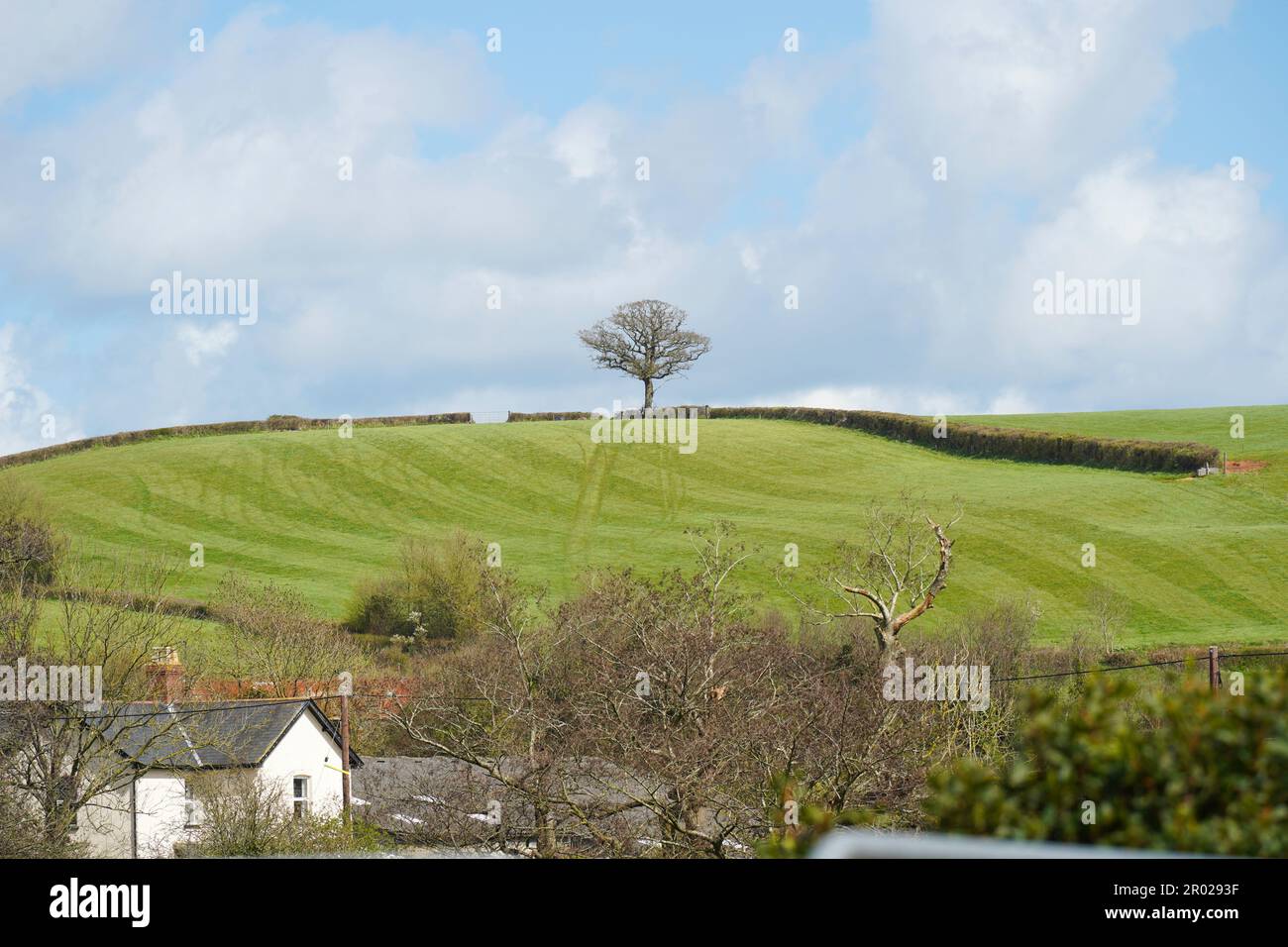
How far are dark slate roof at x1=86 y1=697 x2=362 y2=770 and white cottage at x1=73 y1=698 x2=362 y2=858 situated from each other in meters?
0.03

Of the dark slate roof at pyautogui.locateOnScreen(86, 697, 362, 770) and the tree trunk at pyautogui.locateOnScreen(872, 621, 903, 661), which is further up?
the tree trunk at pyautogui.locateOnScreen(872, 621, 903, 661)

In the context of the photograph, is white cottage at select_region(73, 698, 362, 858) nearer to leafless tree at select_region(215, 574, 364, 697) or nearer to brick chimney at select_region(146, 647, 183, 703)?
brick chimney at select_region(146, 647, 183, 703)

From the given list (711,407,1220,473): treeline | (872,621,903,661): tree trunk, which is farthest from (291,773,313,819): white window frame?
(711,407,1220,473): treeline

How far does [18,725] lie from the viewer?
32219 mm

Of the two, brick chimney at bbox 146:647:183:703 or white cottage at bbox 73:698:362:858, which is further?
brick chimney at bbox 146:647:183:703

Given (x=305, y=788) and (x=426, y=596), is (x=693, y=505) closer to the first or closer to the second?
(x=426, y=596)

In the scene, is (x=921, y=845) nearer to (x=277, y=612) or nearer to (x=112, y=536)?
(x=277, y=612)

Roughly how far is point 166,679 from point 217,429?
2505 inches

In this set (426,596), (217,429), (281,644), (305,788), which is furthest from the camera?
(217,429)

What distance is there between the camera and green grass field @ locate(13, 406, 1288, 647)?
63969mm

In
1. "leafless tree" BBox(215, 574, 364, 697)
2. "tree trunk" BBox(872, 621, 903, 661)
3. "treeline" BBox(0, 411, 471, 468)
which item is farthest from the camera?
"treeline" BBox(0, 411, 471, 468)

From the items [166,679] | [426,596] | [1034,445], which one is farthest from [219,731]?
[1034,445]

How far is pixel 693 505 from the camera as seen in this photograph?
8175 centimetres

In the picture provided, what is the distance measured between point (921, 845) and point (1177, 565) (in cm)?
6629
